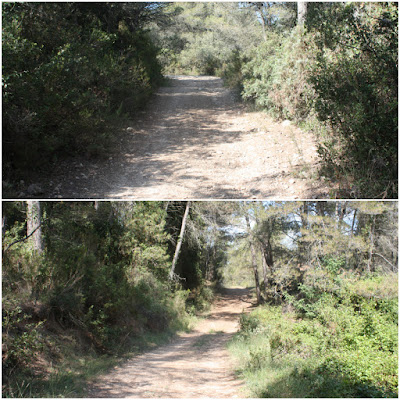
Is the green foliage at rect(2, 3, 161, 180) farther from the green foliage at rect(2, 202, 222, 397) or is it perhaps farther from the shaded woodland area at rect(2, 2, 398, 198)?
the green foliage at rect(2, 202, 222, 397)

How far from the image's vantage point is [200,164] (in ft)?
28.3

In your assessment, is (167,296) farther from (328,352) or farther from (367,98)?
(367,98)

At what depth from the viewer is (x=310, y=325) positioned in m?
7.66

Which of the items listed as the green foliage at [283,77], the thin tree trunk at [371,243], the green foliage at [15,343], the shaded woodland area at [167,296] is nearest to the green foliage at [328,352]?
the shaded woodland area at [167,296]

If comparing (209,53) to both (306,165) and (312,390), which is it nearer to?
(306,165)

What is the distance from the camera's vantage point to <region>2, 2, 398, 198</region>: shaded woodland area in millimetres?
6199

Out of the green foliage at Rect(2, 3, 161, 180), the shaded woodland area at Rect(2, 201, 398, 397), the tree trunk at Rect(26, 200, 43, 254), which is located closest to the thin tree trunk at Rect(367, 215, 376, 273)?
the shaded woodland area at Rect(2, 201, 398, 397)

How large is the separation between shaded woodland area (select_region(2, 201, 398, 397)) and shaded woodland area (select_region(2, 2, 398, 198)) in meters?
1.39

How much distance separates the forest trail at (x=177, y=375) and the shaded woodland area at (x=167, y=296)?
40 centimetres

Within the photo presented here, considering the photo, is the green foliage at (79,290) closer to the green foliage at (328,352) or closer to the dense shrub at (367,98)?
the green foliage at (328,352)

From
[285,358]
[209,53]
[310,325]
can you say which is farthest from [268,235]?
[209,53]

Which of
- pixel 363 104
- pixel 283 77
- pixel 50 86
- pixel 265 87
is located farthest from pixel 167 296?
pixel 363 104

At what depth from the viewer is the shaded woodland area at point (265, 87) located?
20.3ft

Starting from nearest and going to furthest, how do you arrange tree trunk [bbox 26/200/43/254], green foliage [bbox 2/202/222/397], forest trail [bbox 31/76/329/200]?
green foliage [bbox 2/202/222/397], tree trunk [bbox 26/200/43/254], forest trail [bbox 31/76/329/200]
